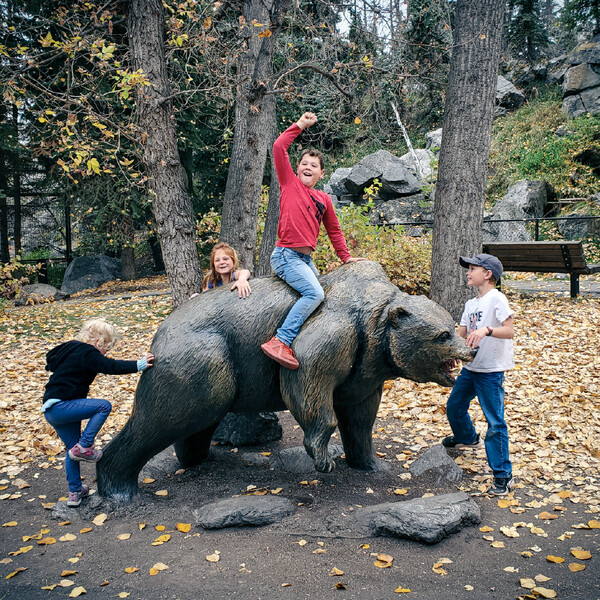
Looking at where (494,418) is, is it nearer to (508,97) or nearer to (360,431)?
(360,431)

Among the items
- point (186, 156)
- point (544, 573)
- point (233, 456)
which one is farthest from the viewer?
point (186, 156)

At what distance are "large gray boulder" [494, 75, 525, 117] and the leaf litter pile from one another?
16754 millimetres

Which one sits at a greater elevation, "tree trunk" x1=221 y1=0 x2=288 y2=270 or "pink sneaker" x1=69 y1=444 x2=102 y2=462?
"tree trunk" x1=221 y1=0 x2=288 y2=270

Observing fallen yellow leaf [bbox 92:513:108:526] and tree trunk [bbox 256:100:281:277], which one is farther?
tree trunk [bbox 256:100:281:277]

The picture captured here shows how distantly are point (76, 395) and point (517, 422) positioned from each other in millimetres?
4246

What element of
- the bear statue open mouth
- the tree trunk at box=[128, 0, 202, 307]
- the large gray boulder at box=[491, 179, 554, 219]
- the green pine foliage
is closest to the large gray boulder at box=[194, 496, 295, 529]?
the bear statue open mouth

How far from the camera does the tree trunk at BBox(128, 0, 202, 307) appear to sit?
242 inches

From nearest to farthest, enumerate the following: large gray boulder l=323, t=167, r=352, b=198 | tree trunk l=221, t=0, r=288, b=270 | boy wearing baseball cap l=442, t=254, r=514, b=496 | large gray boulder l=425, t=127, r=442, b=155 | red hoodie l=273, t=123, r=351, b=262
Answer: red hoodie l=273, t=123, r=351, b=262, boy wearing baseball cap l=442, t=254, r=514, b=496, tree trunk l=221, t=0, r=288, b=270, large gray boulder l=323, t=167, r=352, b=198, large gray boulder l=425, t=127, r=442, b=155

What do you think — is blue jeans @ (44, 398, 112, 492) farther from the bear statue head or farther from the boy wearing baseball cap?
the boy wearing baseball cap

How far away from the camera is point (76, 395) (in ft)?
13.0

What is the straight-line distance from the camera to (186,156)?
14.7 meters

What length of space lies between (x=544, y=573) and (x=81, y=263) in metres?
17.5

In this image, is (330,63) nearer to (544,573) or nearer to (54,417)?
(54,417)

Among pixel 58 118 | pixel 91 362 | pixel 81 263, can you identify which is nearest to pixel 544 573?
pixel 91 362
